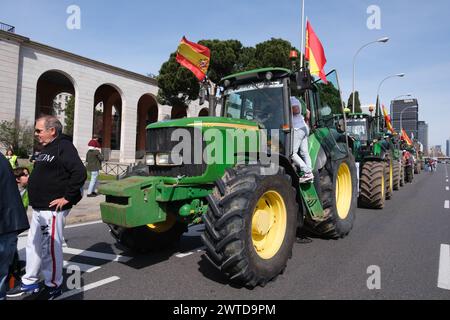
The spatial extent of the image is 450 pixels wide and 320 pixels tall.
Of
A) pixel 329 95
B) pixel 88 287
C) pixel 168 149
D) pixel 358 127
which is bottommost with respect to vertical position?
pixel 88 287

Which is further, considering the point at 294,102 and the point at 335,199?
the point at 335,199

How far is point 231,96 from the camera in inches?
223

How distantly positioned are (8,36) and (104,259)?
71.3 feet

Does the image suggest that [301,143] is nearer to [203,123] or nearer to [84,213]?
[203,123]

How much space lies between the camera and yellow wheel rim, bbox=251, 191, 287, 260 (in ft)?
13.3

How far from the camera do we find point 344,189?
6.73 meters

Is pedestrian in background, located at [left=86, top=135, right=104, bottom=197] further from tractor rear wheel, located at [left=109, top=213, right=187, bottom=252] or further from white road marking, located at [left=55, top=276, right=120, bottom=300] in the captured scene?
white road marking, located at [left=55, top=276, right=120, bottom=300]

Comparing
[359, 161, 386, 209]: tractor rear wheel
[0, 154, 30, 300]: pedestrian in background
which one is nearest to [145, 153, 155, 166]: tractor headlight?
[0, 154, 30, 300]: pedestrian in background

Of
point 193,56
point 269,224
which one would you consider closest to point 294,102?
point 269,224

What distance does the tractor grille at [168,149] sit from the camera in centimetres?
416

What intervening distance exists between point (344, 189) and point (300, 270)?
112 inches
